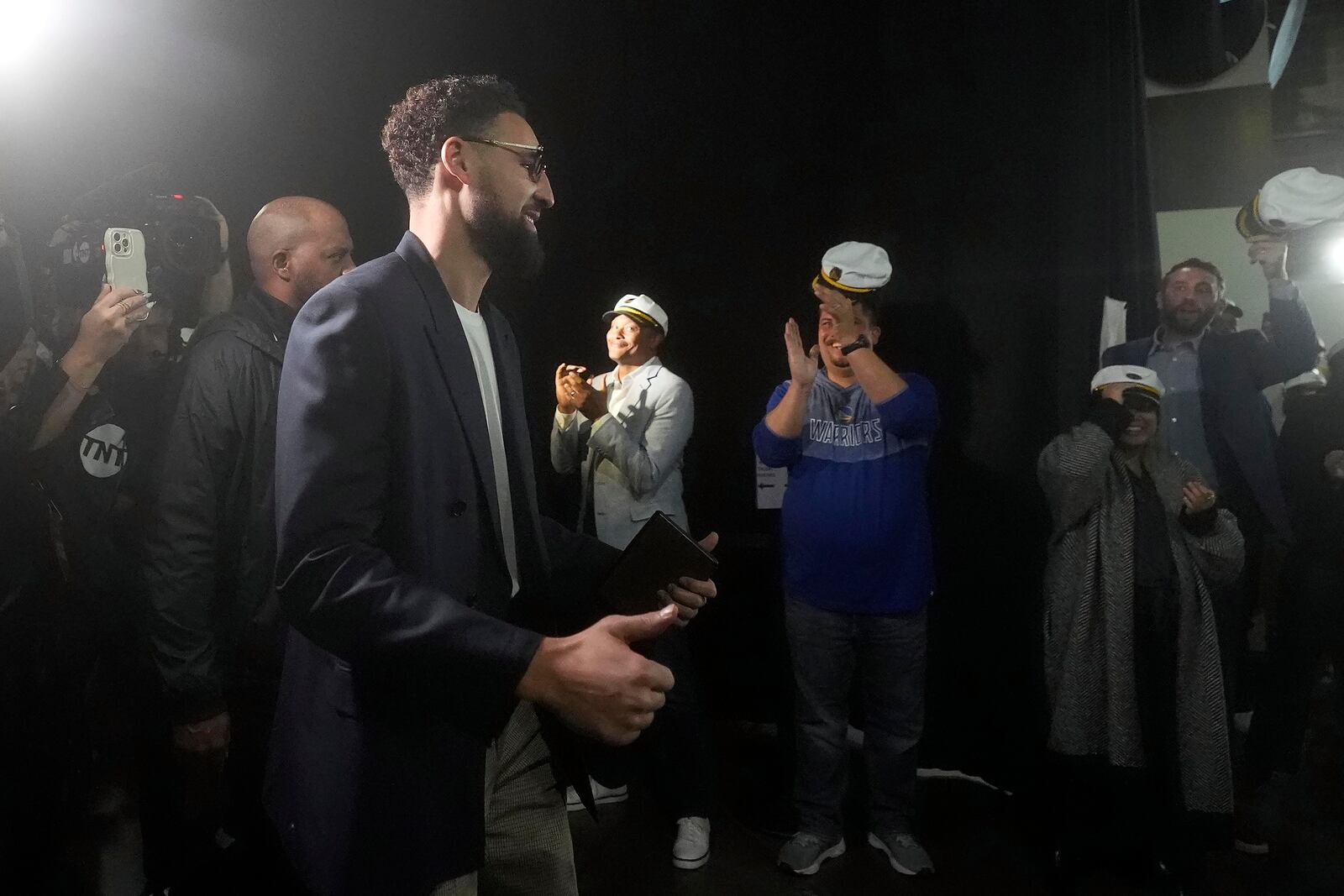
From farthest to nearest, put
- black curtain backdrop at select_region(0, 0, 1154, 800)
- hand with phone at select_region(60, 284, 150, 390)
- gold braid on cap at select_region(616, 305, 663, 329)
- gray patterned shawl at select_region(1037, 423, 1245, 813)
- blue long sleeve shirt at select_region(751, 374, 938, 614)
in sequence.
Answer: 1. gold braid on cap at select_region(616, 305, 663, 329)
2. blue long sleeve shirt at select_region(751, 374, 938, 614)
3. black curtain backdrop at select_region(0, 0, 1154, 800)
4. gray patterned shawl at select_region(1037, 423, 1245, 813)
5. hand with phone at select_region(60, 284, 150, 390)

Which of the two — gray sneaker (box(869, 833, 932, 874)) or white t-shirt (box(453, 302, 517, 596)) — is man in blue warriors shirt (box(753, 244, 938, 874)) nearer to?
gray sneaker (box(869, 833, 932, 874))

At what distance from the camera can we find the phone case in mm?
1649

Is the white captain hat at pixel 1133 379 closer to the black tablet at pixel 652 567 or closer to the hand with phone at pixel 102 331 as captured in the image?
the black tablet at pixel 652 567

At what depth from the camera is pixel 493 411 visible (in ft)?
4.04

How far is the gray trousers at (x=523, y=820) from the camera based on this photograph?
1224mm

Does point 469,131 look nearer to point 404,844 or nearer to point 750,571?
point 404,844

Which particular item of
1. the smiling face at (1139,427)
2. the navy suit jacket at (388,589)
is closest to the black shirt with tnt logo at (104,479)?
the navy suit jacket at (388,589)

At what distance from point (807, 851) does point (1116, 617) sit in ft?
3.32

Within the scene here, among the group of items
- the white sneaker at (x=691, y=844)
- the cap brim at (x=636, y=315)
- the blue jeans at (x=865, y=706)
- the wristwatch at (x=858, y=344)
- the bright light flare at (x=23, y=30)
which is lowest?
the white sneaker at (x=691, y=844)

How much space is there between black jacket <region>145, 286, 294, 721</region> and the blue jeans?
1343 mm

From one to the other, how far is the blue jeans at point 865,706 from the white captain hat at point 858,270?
2.90 ft

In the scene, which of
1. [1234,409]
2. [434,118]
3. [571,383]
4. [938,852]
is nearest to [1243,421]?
[1234,409]

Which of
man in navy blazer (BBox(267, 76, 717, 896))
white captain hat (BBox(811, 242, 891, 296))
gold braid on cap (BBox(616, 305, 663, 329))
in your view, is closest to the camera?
man in navy blazer (BBox(267, 76, 717, 896))

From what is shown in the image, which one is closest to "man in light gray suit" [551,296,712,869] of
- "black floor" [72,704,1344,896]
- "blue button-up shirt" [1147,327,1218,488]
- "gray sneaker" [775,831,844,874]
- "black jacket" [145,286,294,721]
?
"black floor" [72,704,1344,896]
